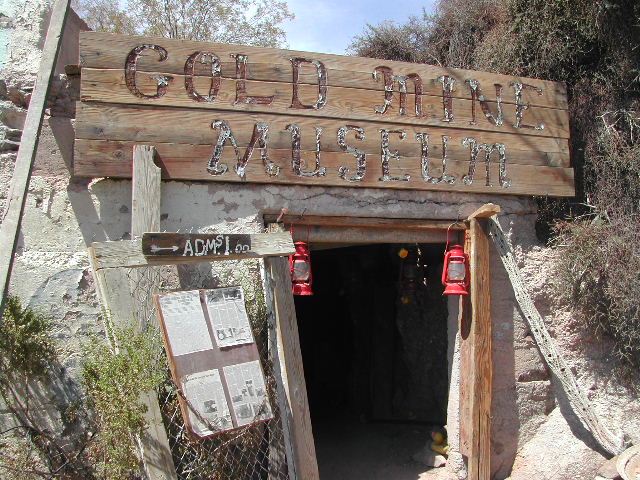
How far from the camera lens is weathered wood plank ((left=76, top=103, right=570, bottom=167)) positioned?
399cm

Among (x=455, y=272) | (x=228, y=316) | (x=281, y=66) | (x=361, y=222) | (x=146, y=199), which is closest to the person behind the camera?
(x=228, y=316)

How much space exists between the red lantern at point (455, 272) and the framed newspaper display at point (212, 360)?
6.09 feet

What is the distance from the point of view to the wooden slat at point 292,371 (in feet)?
12.5

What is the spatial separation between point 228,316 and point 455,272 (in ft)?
6.62

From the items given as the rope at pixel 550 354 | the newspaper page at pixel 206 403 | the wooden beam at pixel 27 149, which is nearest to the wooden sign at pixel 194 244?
the newspaper page at pixel 206 403

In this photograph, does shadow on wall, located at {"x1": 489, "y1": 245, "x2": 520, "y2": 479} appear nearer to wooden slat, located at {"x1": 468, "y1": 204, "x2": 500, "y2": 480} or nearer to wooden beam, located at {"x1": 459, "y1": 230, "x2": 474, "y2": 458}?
wooden slat, located at {"x1": 468, "y1": 204, "x2": 500, "y2": 480}

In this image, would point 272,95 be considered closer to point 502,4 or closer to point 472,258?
point 472,258

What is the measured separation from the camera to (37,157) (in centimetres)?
403

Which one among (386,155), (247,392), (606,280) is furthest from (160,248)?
(606,280)

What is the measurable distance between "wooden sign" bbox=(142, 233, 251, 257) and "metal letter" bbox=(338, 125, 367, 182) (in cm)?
120

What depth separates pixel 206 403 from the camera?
3.31 meters

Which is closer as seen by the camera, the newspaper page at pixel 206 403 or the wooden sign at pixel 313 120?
the newspaper page at pixel 206 403

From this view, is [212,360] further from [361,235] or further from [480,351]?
[480,351]

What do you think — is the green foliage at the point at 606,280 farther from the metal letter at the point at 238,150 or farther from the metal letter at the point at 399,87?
the metal letter at the point at 238,150
